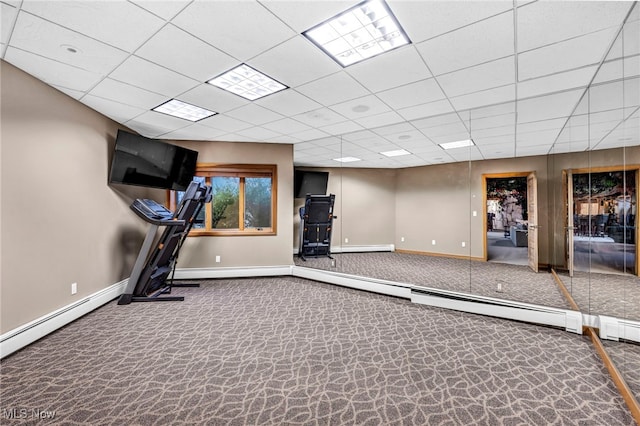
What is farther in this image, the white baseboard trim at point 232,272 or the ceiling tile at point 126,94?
the white baseboard trim at point 232,272

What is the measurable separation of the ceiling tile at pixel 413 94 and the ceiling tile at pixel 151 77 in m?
2.26

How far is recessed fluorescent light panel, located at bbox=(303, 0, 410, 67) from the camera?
2.00m

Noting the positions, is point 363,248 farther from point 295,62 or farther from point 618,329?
point 295,62

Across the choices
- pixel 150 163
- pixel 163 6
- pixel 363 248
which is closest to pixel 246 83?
pixel 163 6

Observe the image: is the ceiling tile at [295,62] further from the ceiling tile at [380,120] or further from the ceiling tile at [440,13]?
the ceiling tile at [380,120]

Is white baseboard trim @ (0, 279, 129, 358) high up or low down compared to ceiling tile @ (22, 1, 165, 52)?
down

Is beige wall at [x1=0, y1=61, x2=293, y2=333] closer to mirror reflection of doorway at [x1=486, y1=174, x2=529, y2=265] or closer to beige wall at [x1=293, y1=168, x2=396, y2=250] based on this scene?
beige wall at [x1=293, y1=168, x2=396, y2=250]

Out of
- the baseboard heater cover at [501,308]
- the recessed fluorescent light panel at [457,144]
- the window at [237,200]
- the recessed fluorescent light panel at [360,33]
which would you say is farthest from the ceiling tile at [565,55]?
the window at [237,200]

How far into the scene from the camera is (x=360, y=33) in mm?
2213

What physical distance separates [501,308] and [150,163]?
5.51 meters

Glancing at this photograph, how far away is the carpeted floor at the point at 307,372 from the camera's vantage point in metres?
1.82

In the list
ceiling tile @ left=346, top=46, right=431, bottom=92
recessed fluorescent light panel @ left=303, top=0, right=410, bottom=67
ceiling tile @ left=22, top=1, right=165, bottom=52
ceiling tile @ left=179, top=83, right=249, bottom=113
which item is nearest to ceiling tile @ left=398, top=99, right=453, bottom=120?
ceiling tile @ left=346, top=46, right=431, bottom=92

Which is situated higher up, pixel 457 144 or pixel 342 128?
pixel 342 128

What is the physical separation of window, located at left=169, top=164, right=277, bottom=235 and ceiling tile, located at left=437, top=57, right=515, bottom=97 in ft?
11.7
